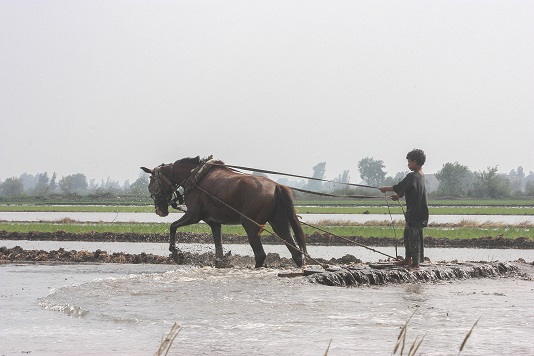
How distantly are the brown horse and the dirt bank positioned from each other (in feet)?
39.4

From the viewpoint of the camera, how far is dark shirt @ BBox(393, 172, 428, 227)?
527 inches

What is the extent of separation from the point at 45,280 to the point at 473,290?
25.2ft

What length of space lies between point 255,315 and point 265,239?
68.9ft

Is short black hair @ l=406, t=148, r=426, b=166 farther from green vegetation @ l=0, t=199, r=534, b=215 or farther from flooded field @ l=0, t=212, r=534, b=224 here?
green vegetation @ l=0, t=199, r=534, b=215

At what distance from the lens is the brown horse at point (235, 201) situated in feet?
50.4

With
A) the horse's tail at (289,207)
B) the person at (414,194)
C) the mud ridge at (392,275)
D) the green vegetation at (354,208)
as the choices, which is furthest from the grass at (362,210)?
the person at (414,194)

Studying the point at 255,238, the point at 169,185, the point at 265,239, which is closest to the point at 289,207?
the point at 255,238

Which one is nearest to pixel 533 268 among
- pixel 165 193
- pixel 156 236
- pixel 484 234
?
pixel 165 193

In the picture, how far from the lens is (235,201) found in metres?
15.7

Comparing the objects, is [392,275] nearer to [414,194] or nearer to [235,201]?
[414,194]

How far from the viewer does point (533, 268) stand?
689 inches

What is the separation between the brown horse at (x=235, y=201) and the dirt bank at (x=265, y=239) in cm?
1202

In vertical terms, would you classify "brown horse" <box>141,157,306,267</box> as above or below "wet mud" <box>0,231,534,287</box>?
above

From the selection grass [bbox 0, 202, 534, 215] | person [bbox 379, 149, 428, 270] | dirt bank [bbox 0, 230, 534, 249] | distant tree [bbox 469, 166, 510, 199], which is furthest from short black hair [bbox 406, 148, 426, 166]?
distant tree [bbox 469, 166, 510, 199]
